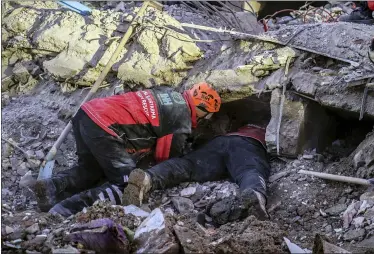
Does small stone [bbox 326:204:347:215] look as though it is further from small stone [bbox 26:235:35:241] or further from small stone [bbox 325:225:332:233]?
small stone [bbox 26:235:35:241]

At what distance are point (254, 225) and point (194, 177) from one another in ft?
5.14

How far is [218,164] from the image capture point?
17.2 ft

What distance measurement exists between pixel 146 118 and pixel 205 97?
2.31ft

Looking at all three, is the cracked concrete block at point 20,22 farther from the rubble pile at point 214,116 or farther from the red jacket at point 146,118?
the red jacket at point 146,118

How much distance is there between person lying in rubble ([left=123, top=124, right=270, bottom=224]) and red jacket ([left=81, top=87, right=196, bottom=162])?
0.83 ft

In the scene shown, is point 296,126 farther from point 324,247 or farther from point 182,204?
point 324,247

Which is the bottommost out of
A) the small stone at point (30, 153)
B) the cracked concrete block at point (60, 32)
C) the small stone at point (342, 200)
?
the small stone at point (30, 153)

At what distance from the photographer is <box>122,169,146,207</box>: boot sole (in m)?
4.54

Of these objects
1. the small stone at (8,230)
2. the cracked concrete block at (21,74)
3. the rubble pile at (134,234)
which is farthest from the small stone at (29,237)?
the cracked concrete block at (21,74)

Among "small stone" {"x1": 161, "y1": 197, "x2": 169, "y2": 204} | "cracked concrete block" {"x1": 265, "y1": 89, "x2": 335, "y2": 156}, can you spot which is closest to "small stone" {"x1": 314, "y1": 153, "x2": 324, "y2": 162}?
"cracked concrete block" {"x1": 265, "y1": 89, "x2": 335, "y2": 156}

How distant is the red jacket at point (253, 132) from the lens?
5.34 meters

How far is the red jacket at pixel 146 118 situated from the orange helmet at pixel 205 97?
0.12m

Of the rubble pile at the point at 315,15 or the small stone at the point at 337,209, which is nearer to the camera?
the small stone at the point at 337,209

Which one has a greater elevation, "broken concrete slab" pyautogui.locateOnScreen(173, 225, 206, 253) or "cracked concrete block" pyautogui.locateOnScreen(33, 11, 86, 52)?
"cracked concrete block" pyautogui.locateOnScreen(33, 11, 86, 52)
